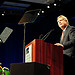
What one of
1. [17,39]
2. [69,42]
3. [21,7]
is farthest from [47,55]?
[17,39]

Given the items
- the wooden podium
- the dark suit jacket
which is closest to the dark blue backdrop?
the dark suit jacket

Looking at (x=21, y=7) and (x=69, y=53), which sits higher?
(x=21, y=7)

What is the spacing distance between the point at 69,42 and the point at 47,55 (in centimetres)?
35

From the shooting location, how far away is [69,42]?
175 centimetres

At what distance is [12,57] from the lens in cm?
639

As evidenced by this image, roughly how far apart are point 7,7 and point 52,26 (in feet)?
5.56

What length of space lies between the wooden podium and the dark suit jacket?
0.20 metres

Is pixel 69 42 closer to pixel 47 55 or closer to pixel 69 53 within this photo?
pixel 69 53

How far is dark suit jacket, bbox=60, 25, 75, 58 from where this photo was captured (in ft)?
5.75

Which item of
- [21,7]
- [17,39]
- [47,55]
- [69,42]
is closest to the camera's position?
[47,55]

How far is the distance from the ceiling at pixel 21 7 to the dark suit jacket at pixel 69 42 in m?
2.59

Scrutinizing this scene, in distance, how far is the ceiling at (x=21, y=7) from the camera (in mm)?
4534

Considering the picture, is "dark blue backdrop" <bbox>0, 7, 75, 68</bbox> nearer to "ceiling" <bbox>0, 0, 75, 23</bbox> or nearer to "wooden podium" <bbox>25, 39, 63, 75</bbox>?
"ceiling" <bbox>0, 0, 75, 23</bbox>

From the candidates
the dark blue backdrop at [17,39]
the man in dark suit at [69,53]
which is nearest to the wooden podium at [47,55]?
the man in dark suit at [69,53]
